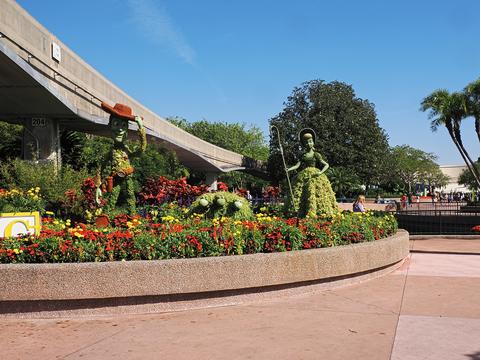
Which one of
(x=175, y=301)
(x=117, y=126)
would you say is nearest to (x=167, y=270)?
(x=175, y=301)

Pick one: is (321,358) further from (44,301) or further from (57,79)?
(57,79)

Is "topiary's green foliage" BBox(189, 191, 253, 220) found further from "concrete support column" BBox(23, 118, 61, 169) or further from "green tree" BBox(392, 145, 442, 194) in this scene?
"green tree" BBox(392, 145, 442, 194)

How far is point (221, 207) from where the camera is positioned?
10.3 metres

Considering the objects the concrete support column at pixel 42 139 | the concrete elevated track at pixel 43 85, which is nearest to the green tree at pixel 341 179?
the concrete elevated track at pixel 43 85

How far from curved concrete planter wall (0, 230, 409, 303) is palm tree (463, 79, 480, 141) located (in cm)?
2546

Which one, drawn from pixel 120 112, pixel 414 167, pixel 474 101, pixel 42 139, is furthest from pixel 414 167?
pixel 120 112

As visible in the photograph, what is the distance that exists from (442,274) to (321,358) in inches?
207

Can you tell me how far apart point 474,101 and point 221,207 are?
2399 cm

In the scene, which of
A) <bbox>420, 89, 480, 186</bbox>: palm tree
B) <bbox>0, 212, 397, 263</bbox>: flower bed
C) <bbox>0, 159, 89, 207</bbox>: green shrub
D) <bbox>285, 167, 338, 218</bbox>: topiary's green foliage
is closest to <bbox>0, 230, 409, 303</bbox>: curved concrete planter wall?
<bbox>0, 212, 397, 263</bbox>: flower bed

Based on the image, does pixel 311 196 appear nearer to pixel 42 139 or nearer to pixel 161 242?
pixel 161 242

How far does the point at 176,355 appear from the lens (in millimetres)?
4656

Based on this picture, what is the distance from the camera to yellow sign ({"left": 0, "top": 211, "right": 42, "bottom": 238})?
693cm

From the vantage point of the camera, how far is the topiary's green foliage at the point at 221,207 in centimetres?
1011

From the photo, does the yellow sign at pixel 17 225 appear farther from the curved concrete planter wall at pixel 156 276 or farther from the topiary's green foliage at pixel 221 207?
the topiary's green foliage at pixel 221 207
